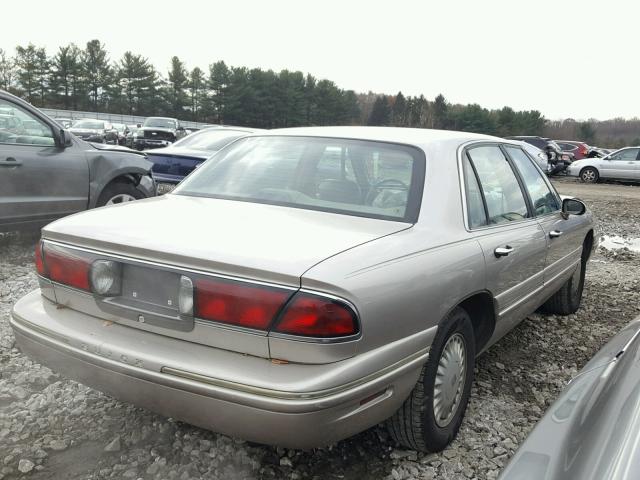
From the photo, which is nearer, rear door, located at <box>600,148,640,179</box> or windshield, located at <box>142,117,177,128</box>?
rear door, located at <box>600,148,640,179</box>

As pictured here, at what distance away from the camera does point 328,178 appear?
292 centimetres

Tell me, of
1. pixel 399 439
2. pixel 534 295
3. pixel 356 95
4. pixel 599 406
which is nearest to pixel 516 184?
pixel 534 295

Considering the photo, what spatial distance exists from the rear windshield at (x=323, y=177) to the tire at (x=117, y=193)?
11.4ft

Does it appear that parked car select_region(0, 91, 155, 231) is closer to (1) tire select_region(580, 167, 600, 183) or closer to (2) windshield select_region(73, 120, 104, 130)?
(1) tire select_region(580, 167, 600, 183)

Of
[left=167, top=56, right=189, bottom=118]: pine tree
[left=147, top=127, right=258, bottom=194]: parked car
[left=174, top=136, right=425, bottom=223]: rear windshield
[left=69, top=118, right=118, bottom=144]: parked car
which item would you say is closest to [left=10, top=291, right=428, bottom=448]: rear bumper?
[left=174, top=136, right=425, bottom=223]: rear windshield

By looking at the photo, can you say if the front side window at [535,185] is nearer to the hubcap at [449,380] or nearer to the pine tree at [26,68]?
the hubcap at [449,380]

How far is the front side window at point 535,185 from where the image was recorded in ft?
12.3

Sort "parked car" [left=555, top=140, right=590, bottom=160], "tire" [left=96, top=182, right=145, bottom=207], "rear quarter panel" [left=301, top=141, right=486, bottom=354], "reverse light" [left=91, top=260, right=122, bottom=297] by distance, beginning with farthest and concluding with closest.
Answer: "parked car" [left=555, top=140, right=590, bottom=160] < "tire" [left=96, top=182, right=145, bottom=207] < "reverse light" [left=91, top=260, right=122, bottom=297] < "rear quarter panel" [left=301, top=141, right=486, bottom=354]

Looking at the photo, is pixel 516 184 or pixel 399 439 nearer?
pixel 399 439

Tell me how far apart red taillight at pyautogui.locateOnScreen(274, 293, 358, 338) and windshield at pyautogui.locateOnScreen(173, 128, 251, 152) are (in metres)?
8.00

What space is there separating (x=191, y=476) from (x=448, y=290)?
4.41 feet

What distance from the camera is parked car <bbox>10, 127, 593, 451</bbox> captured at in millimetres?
1917

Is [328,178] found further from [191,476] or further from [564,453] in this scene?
[564,453]

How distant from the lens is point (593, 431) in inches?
55.1
